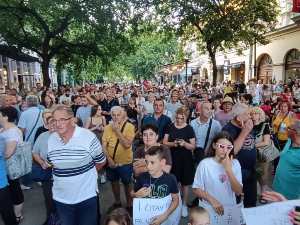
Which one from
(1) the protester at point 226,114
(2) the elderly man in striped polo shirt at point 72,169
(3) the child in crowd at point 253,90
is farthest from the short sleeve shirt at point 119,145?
(3) the child in crowd at point 253,90

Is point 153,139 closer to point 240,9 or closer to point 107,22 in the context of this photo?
point 107,22

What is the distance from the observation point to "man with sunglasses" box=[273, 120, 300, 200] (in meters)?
2.95

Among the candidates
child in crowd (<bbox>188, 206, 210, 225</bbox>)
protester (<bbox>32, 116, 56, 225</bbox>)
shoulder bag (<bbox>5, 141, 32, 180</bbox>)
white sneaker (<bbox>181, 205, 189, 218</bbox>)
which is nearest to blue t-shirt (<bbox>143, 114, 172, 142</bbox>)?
white sneaker (<bbox>181, 205, 189, 218</bbox>)

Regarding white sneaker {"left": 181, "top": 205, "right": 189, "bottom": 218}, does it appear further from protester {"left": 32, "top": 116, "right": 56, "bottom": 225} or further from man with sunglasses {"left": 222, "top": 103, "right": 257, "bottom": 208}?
protester {"left": 32, "top": 116, "right": 56, "bottom": 225}

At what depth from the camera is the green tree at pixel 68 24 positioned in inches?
525

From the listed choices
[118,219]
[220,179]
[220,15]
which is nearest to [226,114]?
[220,179]

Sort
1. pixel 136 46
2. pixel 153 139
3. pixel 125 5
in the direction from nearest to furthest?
1. pixel 153 139
2. pixel 125 5
3. pixel 136 46

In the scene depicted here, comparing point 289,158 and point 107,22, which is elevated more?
point 107,22

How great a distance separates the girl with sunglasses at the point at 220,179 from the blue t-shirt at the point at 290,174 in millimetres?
669

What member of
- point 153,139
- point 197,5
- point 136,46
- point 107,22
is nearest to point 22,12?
point 107,22

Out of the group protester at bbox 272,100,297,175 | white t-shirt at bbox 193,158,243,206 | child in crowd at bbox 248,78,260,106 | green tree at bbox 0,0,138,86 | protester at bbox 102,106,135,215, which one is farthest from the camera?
green tree at bbox 0,0,138,86

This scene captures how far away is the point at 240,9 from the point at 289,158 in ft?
43.3

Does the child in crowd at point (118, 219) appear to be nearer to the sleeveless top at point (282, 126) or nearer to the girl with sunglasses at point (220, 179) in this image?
the girl with sunglasses at point (220, 179)

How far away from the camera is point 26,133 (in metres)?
5.41
